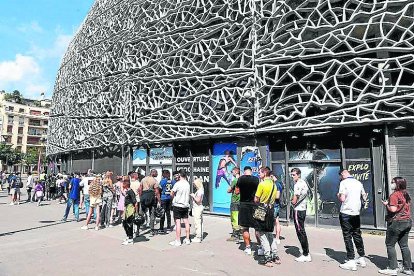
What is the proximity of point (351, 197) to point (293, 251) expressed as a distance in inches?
88.6

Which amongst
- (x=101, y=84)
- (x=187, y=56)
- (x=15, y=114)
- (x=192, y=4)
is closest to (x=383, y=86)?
(x=187, y=56)

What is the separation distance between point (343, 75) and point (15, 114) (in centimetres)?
9092

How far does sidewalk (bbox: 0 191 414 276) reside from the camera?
6340 millimetres

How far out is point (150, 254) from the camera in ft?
25.1

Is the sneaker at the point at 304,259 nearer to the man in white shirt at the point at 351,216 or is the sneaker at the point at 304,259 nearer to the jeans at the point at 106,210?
the man in white shirt at the point at 351,216

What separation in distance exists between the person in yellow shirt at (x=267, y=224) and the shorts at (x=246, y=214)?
51 centimetres

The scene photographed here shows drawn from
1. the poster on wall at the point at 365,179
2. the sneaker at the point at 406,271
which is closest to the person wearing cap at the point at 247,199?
the sneaker at the point at 406,271

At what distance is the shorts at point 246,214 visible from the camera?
23.9 feet

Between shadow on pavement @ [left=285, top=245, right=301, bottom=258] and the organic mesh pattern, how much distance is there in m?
4.86

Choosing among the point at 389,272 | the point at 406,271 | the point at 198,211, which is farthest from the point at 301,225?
the point at 198,211

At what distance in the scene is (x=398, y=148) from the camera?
1040 cm

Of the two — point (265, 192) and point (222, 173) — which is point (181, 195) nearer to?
point (265, 192)

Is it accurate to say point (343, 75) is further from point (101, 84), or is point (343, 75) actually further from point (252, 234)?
point (101, 84)

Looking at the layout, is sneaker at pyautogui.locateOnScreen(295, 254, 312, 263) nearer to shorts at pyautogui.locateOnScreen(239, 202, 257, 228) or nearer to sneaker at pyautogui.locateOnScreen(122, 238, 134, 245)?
shorts at pyautogui.locateOnScreen(239, 202, 257, 228)
